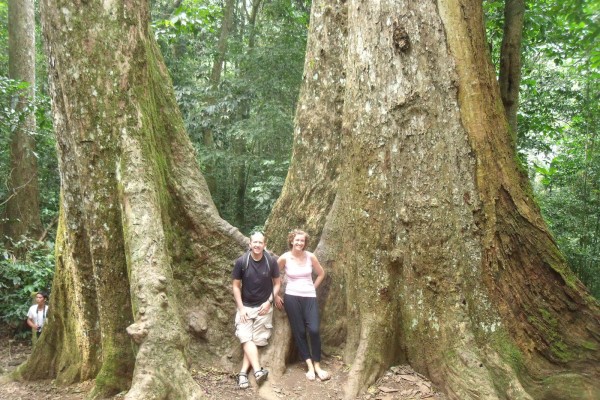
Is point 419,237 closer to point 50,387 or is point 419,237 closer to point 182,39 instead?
point 50,387

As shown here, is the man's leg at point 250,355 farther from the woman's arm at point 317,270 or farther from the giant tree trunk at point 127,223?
the woman's arm at point 317,270

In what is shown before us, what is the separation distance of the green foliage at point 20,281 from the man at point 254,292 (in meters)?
6.68

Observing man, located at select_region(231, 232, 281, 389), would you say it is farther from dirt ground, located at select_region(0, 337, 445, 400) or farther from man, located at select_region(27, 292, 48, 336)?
man, located at select_region(27, 292, 48, 336)

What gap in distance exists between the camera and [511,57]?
6395 millimetres

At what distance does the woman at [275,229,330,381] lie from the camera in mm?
5645

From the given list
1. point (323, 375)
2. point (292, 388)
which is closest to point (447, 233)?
point (323, 375)

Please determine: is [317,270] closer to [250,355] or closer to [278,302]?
[278,302]

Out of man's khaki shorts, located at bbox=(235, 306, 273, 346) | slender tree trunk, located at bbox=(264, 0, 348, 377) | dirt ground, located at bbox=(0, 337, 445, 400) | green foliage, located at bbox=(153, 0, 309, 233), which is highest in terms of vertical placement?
green foliage, located at bbox=(153, 0, 309, 233)

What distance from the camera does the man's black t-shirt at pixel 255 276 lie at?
5.70 metres

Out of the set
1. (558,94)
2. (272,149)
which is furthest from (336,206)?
(272,149)

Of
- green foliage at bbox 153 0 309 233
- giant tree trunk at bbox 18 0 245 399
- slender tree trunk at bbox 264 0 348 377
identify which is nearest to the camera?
giant tree trunk at bbox 18 0 245 399

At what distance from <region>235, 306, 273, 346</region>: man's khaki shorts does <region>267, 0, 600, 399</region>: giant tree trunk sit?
3.11 feet

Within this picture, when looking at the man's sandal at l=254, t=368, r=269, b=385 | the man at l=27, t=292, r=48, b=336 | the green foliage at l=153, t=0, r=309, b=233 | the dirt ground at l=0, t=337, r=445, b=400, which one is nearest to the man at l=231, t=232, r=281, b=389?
the man's sandal at l=254, t=368, r=269, b=385

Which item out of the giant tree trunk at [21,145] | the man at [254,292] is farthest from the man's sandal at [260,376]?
the giant tree trunk at [21,145]
